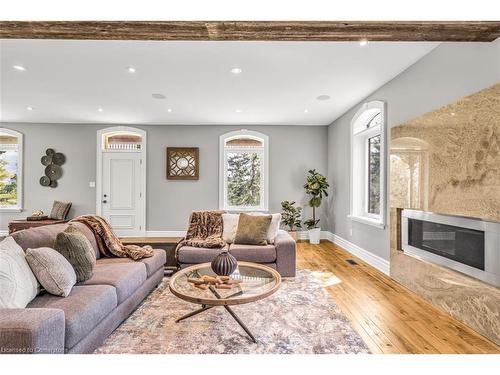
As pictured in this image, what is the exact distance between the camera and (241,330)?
2.17m

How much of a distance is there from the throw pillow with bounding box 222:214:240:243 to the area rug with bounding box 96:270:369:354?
1.19 metres

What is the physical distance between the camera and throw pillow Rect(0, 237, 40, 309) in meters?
1.55

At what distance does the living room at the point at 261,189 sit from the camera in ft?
5.87

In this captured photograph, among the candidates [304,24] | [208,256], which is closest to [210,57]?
[304,24]

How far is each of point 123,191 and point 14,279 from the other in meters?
4.81

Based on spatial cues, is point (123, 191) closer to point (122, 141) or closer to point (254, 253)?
point (122, 141)

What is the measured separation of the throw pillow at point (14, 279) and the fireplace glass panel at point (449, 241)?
331 cm

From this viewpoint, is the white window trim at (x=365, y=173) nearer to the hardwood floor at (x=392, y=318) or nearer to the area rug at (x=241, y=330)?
the hardwood floor at (x=392, y=318)

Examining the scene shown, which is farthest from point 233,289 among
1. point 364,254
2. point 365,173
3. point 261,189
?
point 261,189

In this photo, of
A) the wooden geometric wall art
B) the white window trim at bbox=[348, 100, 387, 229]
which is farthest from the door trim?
the white window trim at bbox=[348, 100, 387, 229]

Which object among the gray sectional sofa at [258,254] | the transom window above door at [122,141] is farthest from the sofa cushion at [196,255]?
the transom window above door at [122,141]

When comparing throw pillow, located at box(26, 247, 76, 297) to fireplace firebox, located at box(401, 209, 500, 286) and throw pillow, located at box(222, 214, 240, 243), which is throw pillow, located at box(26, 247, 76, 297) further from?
fireplace firebox, located at box(401, 209, 500, 286)

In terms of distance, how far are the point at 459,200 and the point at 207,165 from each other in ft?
15.8

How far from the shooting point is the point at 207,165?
6.23 meters
